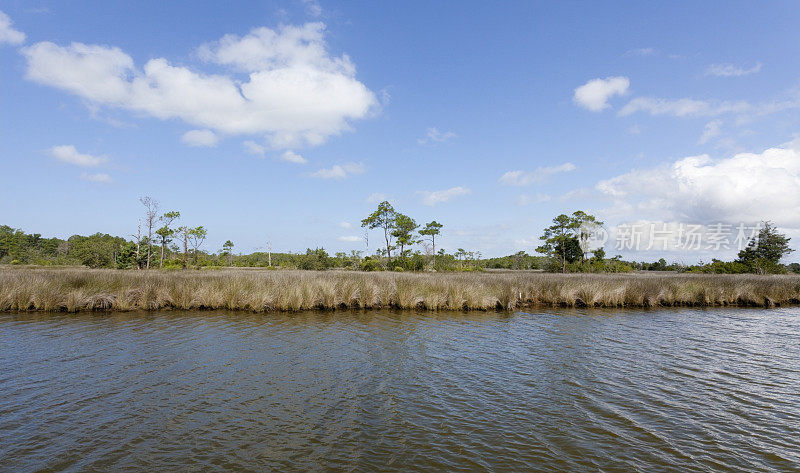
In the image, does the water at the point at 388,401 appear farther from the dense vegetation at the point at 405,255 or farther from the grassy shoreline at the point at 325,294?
the dense vegetation at the point at 405,255

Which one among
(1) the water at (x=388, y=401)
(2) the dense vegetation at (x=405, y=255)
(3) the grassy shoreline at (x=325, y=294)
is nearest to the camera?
(1) the water at (x=388, y=401)

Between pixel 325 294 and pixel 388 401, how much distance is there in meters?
9.96

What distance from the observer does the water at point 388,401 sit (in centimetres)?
412

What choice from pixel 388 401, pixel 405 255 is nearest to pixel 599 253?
pixel 405 255

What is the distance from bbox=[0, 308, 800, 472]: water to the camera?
412 centimetres

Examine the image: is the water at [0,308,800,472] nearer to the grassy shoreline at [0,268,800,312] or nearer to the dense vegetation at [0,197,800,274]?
the grassy shoreline at [0,268,800,312]

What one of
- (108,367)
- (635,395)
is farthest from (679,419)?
(108,367)

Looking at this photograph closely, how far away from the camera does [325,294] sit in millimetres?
15195

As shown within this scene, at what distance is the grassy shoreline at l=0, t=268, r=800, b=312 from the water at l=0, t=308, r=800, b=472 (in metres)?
3.44

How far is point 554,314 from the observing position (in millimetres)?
15281

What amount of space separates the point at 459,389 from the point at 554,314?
35.0ft

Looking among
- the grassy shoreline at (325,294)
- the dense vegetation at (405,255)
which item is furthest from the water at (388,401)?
the dense vegetation at (405,255)

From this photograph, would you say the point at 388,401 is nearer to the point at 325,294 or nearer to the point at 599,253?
the point at 325,294

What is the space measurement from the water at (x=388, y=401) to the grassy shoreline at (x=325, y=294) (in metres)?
3.44
